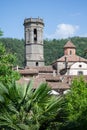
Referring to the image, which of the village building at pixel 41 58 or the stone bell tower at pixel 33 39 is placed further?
the stone bell tower at pixel 33 39

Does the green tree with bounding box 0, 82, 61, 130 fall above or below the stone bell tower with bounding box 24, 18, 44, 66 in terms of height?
below

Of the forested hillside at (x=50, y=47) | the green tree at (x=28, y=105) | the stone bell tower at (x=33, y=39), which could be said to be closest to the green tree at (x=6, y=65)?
the green tree at (x=28, y=105)

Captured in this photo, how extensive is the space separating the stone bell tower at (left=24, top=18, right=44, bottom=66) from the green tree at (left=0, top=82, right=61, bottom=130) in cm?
Result: 7695

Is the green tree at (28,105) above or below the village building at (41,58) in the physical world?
below

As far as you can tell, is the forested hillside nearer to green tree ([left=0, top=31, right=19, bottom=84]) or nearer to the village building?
the village building

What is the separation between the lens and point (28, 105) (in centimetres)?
2011

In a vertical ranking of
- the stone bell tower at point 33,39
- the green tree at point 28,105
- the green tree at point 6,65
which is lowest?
the green tree at point 28,105

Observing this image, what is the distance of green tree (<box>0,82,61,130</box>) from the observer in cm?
1952

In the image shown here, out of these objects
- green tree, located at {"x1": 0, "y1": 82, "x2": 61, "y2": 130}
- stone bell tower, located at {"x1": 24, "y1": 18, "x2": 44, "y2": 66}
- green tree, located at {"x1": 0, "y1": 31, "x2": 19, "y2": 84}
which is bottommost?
green tree, located at {"x1": 0, "y1": 82, "x2": 61, "y2": 130}

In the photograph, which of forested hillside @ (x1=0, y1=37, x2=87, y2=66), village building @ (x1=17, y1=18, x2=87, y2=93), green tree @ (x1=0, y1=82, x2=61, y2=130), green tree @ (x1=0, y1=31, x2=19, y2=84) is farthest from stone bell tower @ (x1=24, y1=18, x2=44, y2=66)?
green tree @ (x1=0, y1=82, x2=61, y2=130)

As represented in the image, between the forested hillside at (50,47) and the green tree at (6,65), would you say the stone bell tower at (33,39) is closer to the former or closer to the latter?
the forested hillside at (50,47)

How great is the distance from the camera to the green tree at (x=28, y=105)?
1952cm

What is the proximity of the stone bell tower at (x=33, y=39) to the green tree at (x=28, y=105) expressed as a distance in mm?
76953

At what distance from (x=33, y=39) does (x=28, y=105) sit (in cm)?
7996
